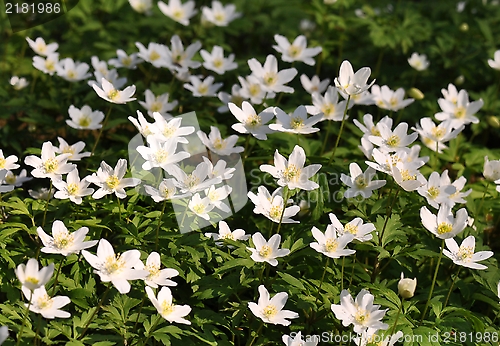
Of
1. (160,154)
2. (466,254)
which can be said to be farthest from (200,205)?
(466,254)

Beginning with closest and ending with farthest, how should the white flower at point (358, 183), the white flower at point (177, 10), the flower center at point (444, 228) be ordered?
1. the flower center at point (444, 228)
2. the white flower at point (358, 183)
3. the white flower at point (177, 10)

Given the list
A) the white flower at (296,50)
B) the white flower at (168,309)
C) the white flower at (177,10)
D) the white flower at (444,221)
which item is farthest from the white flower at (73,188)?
the white flower at (177,10)

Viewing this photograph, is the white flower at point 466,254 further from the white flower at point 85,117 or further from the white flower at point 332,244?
the white flower at point 85,117

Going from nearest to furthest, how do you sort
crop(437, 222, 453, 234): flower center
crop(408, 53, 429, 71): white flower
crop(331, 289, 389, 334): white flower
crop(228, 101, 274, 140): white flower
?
crop(331, 289, 389, 334): white flower, crop(437, 222, 453, 234): flower center, crop(228, 101, 274, 140): white flower, crop(408, 53, 429, 71): white flower

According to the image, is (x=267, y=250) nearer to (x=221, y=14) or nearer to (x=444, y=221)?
(x=444, y=221)

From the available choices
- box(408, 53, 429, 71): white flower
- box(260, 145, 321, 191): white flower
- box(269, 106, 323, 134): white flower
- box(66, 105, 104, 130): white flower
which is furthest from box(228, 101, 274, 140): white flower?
box(408, 53, 429, 71): white flower

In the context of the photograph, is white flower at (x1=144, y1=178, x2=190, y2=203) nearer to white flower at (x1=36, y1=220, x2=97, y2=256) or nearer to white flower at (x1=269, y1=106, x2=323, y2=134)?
white flower at (x1=36, y1=220, x2=97, y2=256)

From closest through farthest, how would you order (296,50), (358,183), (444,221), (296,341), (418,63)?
(296,341), (444,221), (358,183), (296,50), (418,63)
